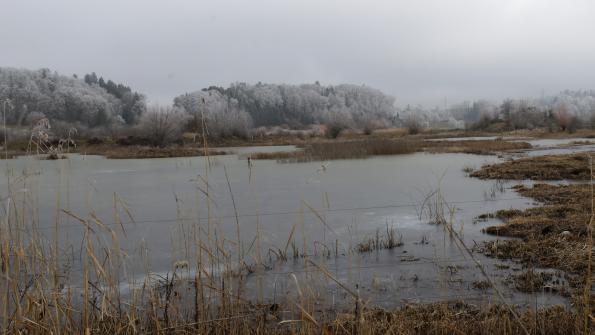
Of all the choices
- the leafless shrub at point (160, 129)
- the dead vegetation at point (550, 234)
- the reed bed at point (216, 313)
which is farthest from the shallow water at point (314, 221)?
the leafless shrub at point (160, 129)

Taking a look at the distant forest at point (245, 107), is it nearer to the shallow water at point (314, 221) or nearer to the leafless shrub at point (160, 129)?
the leafless shrub at point (160, 129)

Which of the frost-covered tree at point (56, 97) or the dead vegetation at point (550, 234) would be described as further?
the frost-covered tree at point (56, 97)

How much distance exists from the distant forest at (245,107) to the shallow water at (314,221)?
4.96 m

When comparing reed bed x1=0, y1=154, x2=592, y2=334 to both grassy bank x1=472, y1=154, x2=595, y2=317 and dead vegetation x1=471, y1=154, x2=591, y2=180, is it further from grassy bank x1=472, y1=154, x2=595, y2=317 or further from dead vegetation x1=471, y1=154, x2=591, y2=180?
dead vegetation x1=471, y1=154, x2=591, y2=180

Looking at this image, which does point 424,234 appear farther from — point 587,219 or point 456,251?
point 587,219

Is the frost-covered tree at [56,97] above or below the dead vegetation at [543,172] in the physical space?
above

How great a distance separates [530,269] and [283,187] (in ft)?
19.5

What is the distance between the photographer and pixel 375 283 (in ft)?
12.3

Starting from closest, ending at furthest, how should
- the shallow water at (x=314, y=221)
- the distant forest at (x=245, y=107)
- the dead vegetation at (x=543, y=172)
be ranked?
the shallow water at (x=314, y=221) < the dead vegetation at (x=543, y=172) < the distant forest at (x=245, y=107)

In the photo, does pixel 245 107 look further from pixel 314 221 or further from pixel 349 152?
pixel 314 221

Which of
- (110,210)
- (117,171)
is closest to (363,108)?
(117,171)

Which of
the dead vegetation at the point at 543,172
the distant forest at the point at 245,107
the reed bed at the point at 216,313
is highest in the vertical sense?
the distant forest at the point at 245,107

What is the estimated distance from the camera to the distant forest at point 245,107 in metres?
40.0

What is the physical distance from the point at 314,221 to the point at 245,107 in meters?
68.4
